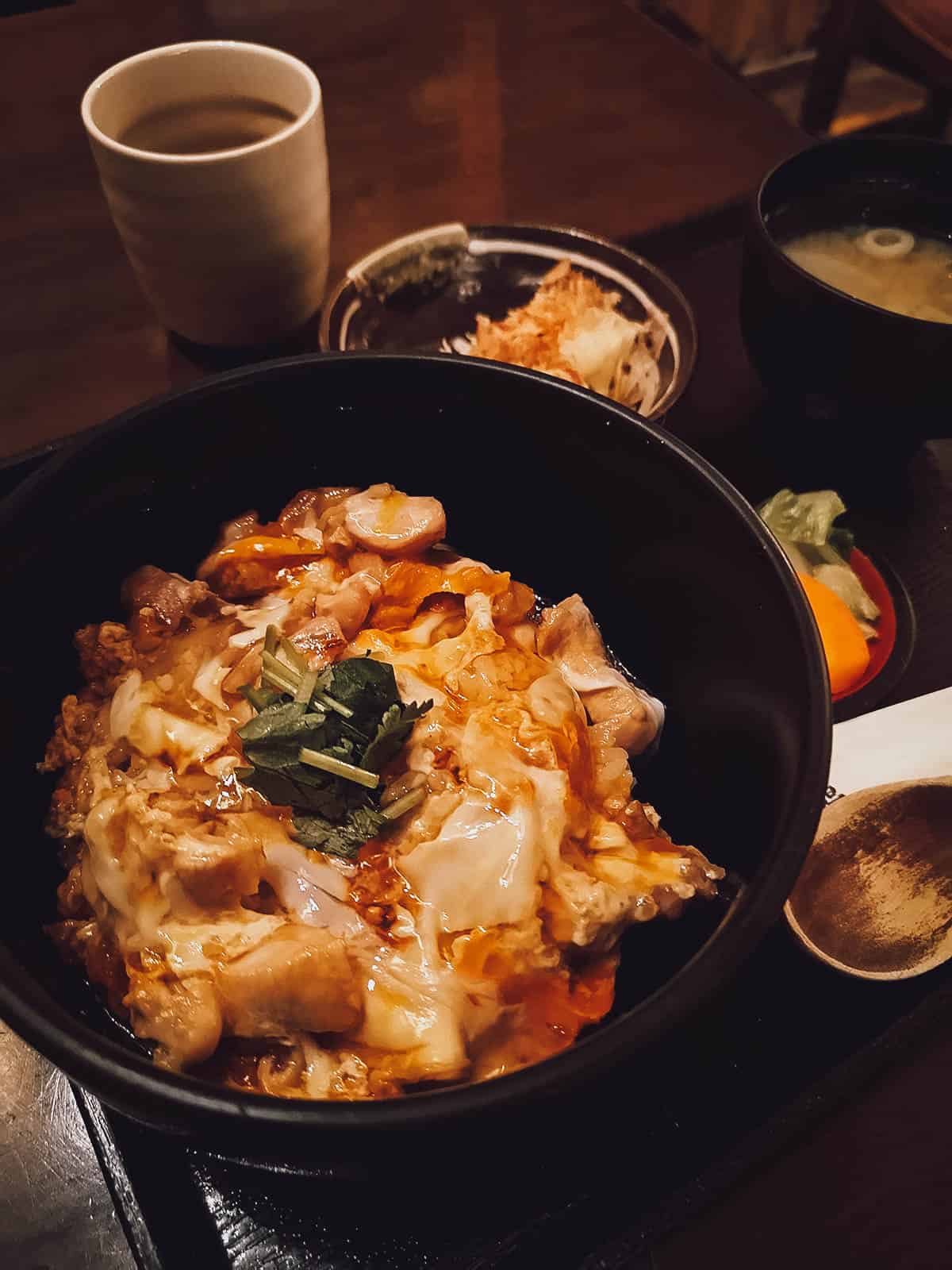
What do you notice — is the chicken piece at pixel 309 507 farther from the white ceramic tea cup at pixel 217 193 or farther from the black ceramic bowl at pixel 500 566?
the white ceramic tea cup at pixel 217 193

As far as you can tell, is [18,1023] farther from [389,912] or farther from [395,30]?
[395,30]

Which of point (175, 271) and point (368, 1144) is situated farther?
point (175, 271)

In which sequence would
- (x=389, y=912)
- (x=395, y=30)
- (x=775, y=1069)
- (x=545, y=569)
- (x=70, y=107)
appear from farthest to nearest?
(x=395, y=30) < (x=70, y=107) < (x=545, y=569) < (x=775, y=1069) < (x=389, y=912)

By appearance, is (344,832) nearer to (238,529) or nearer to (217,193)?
(238,529)

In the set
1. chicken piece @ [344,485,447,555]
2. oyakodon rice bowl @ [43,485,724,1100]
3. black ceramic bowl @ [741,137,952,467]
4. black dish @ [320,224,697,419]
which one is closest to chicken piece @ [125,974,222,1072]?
oyakodon rice bowl @ [43,485,724,1100]

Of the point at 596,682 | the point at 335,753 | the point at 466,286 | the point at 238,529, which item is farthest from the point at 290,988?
the point at 466,286

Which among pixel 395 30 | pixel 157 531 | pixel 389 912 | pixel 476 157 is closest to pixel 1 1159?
pixel 389 912
